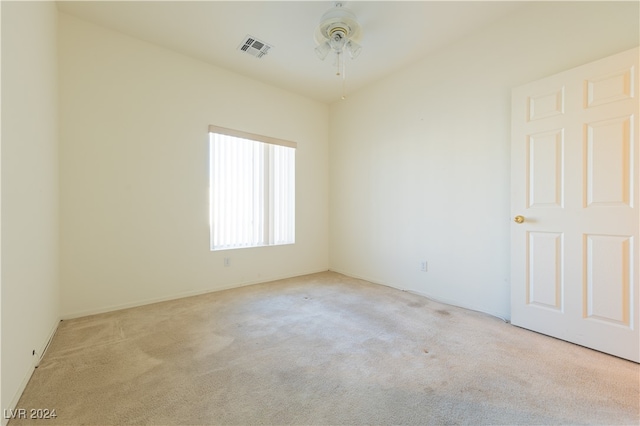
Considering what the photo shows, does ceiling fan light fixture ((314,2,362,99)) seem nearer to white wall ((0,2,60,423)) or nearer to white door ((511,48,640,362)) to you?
white door ((511,48,640,362))

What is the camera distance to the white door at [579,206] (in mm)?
1903

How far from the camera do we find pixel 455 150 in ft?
9.93

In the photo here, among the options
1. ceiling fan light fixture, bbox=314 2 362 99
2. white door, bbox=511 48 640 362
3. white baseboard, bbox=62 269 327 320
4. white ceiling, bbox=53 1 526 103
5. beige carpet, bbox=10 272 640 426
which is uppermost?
white ceiling, bbox=53 1 526 103

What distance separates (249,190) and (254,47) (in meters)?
1.77

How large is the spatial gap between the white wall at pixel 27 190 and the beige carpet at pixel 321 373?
25 centimetres

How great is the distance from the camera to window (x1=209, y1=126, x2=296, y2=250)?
354 cm

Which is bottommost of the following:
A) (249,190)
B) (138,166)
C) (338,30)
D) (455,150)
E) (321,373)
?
(321,373)

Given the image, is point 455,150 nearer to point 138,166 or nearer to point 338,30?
point 338,30

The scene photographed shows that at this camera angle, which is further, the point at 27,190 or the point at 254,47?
the point at 254,47

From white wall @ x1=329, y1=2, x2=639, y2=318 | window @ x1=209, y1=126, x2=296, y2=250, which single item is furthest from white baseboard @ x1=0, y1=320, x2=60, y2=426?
white wall @ x1=329, y1=2, x2=639, y2=318

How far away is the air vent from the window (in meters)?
0.99

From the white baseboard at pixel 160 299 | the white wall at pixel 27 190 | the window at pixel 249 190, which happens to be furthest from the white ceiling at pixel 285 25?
the white baseboard at pixel 160 299

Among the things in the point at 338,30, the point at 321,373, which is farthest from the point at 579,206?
the point at 338,30

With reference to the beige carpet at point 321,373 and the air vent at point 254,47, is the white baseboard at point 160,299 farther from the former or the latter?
the air vent at point 254,47
